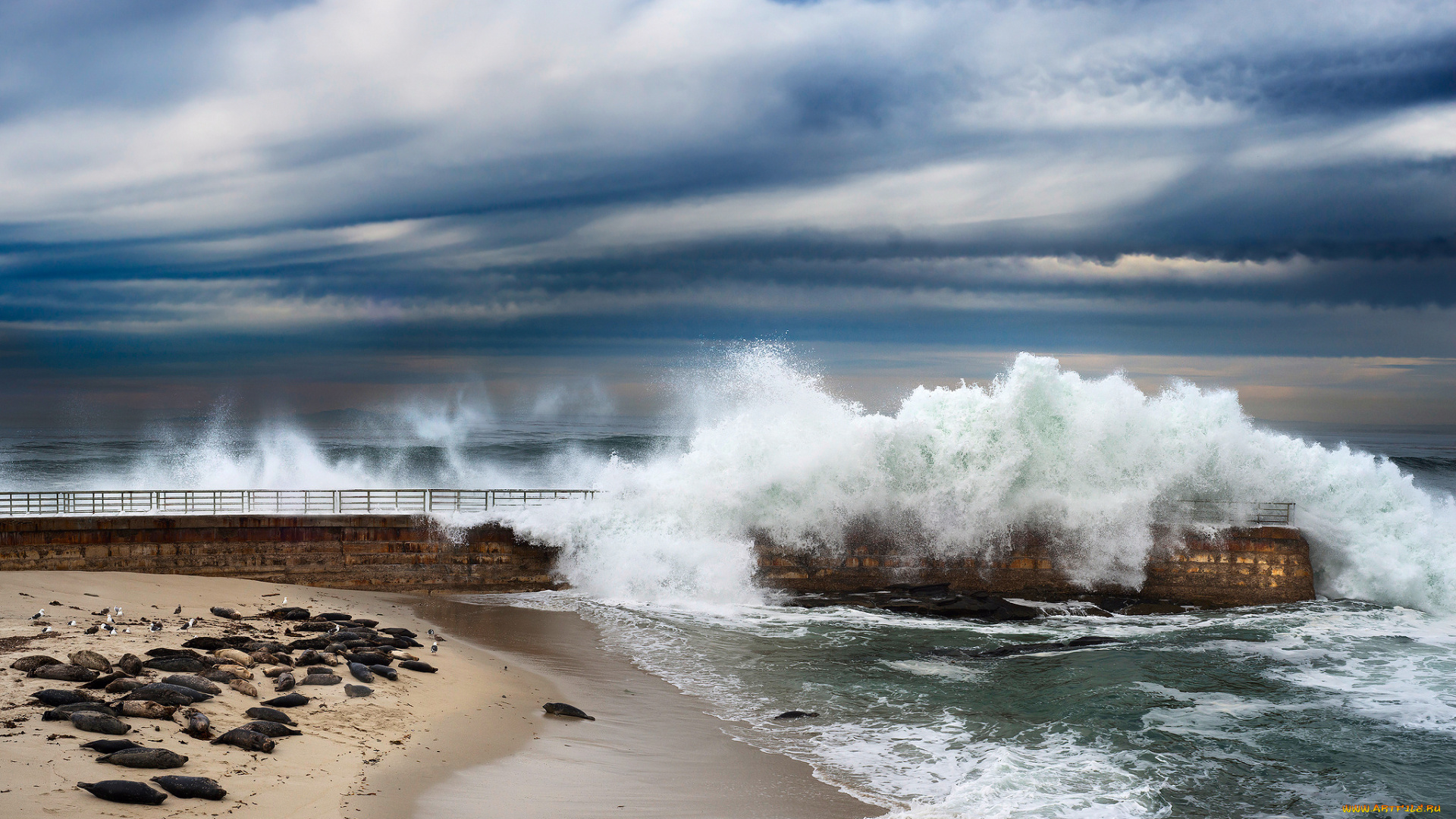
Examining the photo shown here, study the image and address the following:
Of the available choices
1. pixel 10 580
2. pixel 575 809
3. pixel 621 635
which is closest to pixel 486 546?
pixel 621 635

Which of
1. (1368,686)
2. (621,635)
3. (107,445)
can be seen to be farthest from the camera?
(107,445)

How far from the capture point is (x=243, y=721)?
7.29 m

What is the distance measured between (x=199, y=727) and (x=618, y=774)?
10.9ft

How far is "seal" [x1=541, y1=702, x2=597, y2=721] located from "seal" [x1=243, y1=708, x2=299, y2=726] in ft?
9.05

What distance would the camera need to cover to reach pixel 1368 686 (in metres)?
11.5

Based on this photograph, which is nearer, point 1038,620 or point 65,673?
point 65,673

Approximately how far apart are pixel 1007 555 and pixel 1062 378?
4.99 m

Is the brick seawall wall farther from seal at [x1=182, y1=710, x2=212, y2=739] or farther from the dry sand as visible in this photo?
seal at [x1=182, y1=710, x2=212, y2=739]

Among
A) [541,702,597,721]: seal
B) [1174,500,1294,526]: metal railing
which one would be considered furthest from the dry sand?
[1174,500,1294,526]: metal railing

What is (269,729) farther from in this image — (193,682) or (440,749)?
(440,749)

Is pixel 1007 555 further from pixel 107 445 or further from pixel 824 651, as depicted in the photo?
pixel 107 445

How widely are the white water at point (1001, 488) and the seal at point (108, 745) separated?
464 inches

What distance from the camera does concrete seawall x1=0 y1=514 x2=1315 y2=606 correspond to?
17.1 metres

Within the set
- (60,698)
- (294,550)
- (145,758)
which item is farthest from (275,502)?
(145,758)
